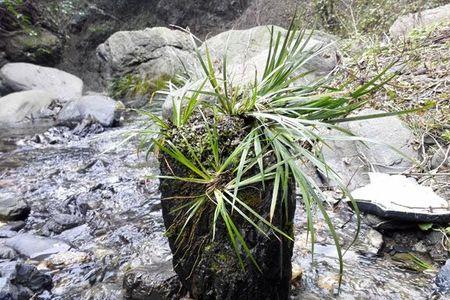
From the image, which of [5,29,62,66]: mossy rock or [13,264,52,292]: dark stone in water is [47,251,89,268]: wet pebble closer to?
[13,264,52,292]: dark stone in water

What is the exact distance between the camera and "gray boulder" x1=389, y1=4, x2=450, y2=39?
561 centimetres

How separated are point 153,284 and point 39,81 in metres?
9.35

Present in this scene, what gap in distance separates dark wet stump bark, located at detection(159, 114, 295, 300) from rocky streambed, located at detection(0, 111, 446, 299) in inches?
8.1

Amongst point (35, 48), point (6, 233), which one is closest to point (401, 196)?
point (6, 233)

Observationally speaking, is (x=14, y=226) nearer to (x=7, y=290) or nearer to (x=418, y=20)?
(x=7, y=290)

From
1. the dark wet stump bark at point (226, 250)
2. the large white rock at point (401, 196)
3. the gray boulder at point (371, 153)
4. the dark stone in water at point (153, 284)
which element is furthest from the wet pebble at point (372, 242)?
the dark stone in water at point (153, 284)

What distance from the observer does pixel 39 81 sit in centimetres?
1005

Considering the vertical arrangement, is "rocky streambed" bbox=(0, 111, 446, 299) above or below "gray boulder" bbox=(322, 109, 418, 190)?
below

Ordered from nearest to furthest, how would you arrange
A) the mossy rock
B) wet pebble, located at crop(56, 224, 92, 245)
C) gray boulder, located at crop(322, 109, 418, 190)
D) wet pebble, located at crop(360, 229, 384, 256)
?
wet pebble, located at crop(360, 229, 384, 256) < wet pebble, located at crop(56, 224, 92, 245) < gray boulder, located at crop(322, 109, 418, 190) < the mossy rock

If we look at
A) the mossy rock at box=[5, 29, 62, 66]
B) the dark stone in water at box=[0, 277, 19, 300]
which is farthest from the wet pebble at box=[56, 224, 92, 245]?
the mossy rock at box=[5, 29, 62, 66]

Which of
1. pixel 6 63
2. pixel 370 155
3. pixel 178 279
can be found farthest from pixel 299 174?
pixel 6 63

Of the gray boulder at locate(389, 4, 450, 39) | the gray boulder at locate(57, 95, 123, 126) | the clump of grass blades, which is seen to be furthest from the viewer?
the gray boulder at locate(57, 95, 123, 126)

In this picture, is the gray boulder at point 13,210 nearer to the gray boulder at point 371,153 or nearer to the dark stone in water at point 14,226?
the dark stone in water at point 14,226

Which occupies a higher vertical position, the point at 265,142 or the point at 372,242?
the point at 265,142
